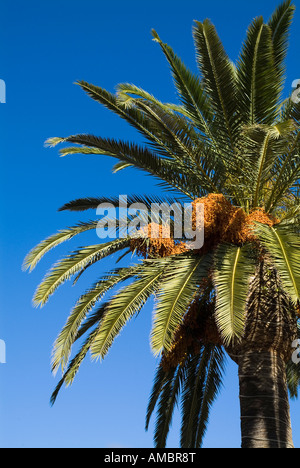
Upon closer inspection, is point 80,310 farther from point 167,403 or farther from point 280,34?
point 280,34

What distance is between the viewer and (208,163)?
10836mm

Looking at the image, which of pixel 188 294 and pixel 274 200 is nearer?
pixel 188 294

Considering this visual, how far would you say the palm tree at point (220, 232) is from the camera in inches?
370

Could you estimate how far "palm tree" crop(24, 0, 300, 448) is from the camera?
9398 mm

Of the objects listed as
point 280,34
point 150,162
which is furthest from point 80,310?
point 280,34

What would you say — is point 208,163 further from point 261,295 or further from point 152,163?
point 261,295

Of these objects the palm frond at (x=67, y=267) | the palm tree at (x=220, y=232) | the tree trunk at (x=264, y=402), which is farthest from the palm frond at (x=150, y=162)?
the tree trunk at (x=264, y=402)

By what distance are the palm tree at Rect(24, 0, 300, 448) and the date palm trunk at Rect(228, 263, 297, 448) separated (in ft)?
0.06

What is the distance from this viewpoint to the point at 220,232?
9961 millimetres

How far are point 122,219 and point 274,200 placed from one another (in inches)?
112

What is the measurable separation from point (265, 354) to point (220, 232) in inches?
87.8

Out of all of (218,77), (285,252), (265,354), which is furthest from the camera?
(218,77)
